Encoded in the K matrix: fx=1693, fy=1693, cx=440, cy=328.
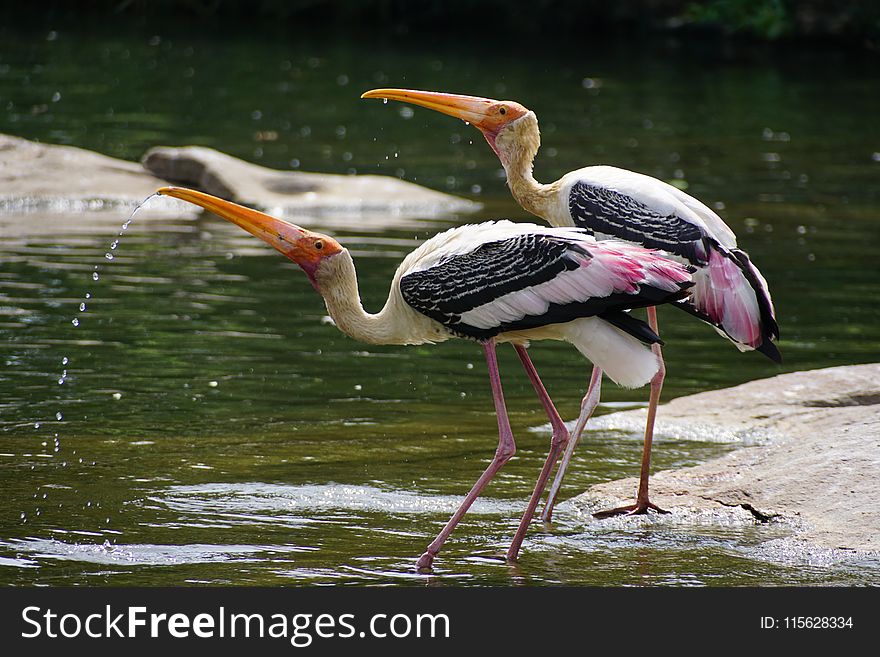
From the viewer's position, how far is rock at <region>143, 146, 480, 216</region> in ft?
48.7

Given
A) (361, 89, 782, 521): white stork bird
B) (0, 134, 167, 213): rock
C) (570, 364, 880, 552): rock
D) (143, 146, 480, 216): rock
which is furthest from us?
(143, 146, 480, 216): rock

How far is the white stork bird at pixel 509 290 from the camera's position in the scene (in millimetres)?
6125

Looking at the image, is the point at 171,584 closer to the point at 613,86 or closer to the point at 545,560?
the point at 545,560

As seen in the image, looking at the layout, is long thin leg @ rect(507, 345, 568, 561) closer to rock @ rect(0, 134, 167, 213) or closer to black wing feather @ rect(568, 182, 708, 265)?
black wing feather @ rect(568, 182, 708, 265)

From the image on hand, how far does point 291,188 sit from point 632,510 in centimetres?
893

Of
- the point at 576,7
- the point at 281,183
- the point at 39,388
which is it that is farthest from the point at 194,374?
the point at 576,7

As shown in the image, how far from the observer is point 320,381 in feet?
30.4

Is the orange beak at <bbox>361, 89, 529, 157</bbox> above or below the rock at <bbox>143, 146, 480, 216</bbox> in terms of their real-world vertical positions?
above

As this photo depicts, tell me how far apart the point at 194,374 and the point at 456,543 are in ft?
10.5

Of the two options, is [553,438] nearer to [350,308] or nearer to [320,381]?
[350,308]

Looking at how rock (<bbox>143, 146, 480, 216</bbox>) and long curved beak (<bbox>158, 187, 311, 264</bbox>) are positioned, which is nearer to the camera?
long curved beak (<bbox>158, 187, 311, 264</bbox>)

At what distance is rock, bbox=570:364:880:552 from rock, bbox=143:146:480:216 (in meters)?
6.81

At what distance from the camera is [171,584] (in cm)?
563

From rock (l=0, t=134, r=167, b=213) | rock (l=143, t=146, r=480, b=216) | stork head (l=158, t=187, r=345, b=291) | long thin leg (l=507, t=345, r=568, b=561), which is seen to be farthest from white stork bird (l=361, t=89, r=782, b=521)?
rock (l=0, t=134, r=167, b=213)
